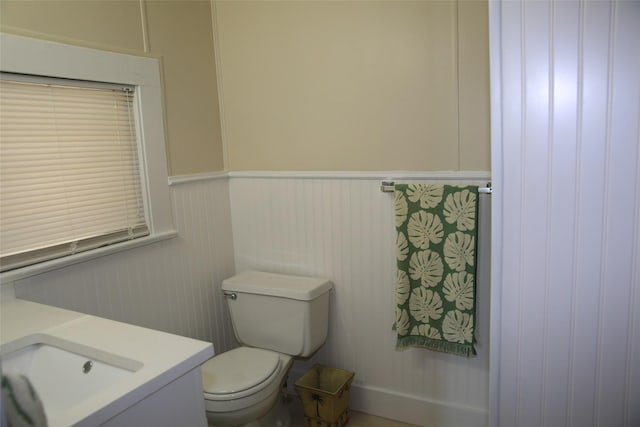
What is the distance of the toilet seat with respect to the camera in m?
1.84

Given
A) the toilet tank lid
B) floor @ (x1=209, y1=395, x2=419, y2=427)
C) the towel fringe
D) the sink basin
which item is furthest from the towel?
floor @ (x1=209, y1=395, x2=419, y2=427)

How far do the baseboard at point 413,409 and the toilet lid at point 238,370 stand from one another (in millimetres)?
566

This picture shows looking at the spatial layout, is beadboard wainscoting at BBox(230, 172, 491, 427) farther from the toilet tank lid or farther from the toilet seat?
the toilet seat

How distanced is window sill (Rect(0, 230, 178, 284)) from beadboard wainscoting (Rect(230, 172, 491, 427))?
55 centimetres

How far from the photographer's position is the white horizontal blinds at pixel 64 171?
5.24 ft

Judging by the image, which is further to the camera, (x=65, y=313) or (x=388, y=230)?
(x=388, y=230)

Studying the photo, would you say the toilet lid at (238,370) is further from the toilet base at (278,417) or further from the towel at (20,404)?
the towel at (20,404)

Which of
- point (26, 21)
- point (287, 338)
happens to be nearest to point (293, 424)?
point (287, 338)

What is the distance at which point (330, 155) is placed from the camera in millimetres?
2254

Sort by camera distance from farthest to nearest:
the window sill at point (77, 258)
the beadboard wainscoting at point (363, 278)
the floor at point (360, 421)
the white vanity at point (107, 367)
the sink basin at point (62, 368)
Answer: the floor at point (360, 421) → the beadboard wainscoting at point (363, 278) → the window sill at point (77, 258) → the sink basin at point (62, 368) → the white vanity at point (107, 367)

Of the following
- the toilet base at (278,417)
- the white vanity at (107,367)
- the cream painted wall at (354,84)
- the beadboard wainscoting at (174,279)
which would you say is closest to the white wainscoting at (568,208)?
the cream painted wall at (354,84)

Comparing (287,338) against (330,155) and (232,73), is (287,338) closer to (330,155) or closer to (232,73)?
(330,155)

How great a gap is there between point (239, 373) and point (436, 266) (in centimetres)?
94

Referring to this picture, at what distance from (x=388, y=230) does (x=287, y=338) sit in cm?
70
